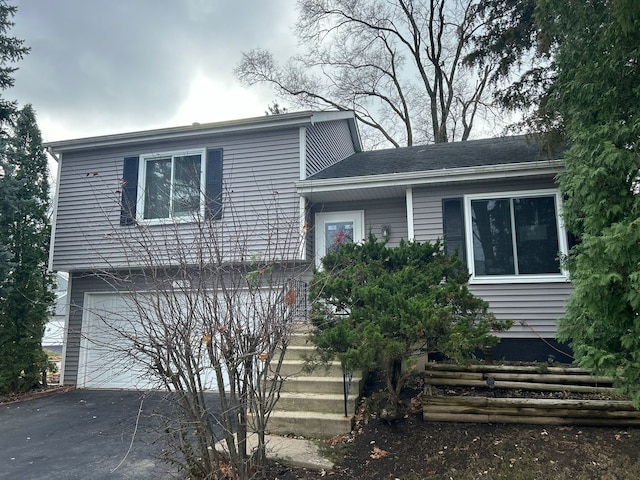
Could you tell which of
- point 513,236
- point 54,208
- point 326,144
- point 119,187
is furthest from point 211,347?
point 54,208

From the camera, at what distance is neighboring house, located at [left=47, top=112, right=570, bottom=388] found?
7133 mm

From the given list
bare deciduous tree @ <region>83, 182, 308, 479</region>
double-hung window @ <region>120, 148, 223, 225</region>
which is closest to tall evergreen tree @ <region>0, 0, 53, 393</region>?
double-hung window @ <region>120, 148, 223, 225</region>

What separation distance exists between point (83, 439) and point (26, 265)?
5.22 m

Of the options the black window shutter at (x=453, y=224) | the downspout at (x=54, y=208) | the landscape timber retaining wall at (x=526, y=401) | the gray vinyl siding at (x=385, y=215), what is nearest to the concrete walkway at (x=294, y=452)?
the landscape timber retaining wall at (x=526, y=401)

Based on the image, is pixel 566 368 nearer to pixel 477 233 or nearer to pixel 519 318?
pixel 519 318

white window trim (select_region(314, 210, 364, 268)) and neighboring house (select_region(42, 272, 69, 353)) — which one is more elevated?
white window trim (select_region(314, 210, 364, 268))

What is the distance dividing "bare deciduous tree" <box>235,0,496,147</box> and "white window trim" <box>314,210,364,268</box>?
37.0 feet

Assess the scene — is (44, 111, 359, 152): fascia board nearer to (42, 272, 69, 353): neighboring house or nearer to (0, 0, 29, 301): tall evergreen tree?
(0, 0, 29, 301): tall evergreen tree

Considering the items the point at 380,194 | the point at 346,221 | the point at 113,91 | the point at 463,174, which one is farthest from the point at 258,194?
the point at 113,91

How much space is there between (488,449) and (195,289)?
3.01 m

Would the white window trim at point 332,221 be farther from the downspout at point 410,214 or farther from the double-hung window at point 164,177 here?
the double-hung window at point 164,177

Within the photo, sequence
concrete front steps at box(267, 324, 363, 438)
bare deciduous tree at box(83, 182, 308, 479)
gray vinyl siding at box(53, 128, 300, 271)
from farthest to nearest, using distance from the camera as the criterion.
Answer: gray vinyl siding at box(53, 128, 300, 271) → concrete front steps at box(267, 324, 363, 438) → bare deciduous tree at box(83, 182, 308, 479)

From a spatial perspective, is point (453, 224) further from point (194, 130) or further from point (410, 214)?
point (194, 130)

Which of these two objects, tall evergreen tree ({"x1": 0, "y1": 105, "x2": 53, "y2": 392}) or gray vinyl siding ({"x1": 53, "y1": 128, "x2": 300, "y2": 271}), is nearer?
gray vinyl siding ({"x1": 53, "y1": 128, "x2": 300, "y2": 271})
